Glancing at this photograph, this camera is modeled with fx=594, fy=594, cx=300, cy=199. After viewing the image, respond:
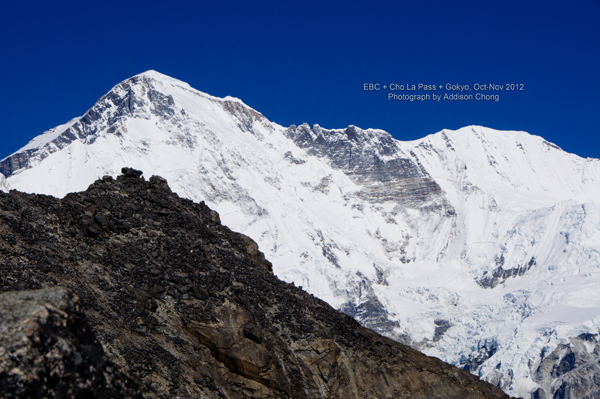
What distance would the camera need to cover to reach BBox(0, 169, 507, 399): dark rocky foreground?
23609 millimetres

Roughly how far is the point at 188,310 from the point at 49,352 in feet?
58.1

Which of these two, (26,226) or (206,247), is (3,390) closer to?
(26,226)

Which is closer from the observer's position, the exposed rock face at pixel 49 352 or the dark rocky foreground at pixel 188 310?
the exposed rock face at pixel 49 352

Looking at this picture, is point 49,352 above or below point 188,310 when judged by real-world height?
below

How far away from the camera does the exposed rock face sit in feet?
32.7

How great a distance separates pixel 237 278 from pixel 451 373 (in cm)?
1249

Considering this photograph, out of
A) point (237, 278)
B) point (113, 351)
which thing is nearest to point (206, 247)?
point (237, 278)

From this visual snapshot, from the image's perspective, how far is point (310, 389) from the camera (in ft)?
91.4

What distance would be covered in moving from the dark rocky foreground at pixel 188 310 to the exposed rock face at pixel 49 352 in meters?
9.16

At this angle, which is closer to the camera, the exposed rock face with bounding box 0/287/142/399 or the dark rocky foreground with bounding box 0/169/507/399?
the exposed rock face with bounding box 0/287/142/399

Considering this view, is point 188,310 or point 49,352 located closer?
point 49,352

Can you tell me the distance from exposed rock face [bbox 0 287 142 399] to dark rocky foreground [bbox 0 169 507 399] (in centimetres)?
916

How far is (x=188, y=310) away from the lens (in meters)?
27.7

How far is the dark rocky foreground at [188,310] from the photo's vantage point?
23.6 meters
